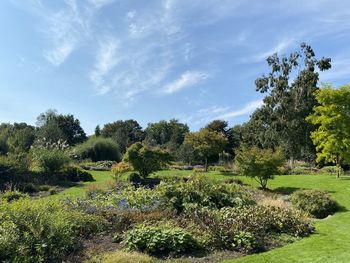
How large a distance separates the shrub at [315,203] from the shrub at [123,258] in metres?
8.32

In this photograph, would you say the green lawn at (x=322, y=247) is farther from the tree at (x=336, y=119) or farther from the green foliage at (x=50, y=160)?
the green foliage at (x=50, y=160)

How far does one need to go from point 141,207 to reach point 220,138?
20051 millimetres

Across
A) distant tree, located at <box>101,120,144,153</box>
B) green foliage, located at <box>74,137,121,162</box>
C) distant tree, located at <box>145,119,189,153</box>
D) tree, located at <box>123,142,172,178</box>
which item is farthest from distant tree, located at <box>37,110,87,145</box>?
tree, located at <box>123,142,172,178</box>

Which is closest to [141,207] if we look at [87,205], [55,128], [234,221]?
[87,205]

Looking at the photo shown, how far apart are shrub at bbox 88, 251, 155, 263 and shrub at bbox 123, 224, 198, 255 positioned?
513 millimetres

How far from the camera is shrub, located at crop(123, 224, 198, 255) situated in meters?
7.98

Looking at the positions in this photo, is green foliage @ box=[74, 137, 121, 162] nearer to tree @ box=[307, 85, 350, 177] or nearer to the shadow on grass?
tree @ box=[307, 85, 350, 177]

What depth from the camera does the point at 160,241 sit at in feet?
26.3

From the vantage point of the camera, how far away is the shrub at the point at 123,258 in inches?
275

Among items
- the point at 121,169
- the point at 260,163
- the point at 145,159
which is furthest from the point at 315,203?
the point at 121,169

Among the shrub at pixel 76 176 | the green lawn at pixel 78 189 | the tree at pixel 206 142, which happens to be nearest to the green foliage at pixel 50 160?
the shrub at pixel 76 176

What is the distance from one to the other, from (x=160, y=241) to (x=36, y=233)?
2.33 m

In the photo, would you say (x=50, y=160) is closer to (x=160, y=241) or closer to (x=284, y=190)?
(x=284, y=190)

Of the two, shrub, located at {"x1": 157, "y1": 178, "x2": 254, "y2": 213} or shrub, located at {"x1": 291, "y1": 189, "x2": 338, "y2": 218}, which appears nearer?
shrub, located at {"x1": 157, "y1": 178, "x2": 254, "y2": 213}
